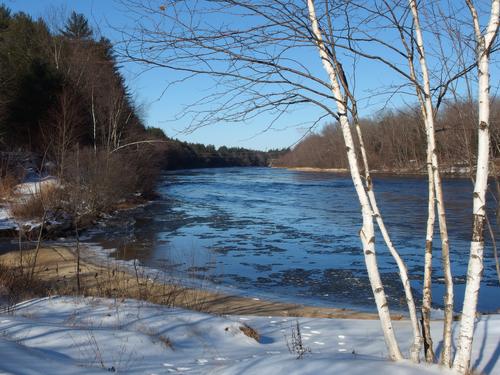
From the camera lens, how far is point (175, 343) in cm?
546

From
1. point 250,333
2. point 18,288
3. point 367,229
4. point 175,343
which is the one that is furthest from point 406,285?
point 18,288

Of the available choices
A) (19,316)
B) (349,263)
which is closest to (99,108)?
(349,263)

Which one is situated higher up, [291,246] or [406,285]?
[406,285]

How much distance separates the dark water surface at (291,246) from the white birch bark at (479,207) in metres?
7.54

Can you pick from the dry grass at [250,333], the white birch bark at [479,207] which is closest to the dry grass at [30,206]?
the dry grass at [250,333]

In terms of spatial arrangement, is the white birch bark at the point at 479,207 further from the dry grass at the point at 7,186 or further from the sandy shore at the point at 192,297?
the dry grass at the point at 7,186

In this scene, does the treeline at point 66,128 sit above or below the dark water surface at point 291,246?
above

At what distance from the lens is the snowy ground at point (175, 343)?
13.2ft

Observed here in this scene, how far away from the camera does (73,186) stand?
26.5 metres

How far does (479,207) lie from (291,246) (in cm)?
1503

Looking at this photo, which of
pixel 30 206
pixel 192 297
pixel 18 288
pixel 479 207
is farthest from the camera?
pixel 30 206

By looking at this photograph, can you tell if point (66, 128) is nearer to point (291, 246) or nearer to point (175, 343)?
point (291, 246)

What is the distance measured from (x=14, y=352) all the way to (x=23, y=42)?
124ft

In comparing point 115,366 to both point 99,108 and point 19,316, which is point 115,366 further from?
point 99,108
